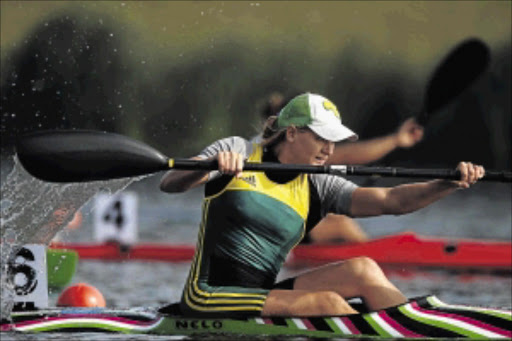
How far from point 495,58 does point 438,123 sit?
2861mm

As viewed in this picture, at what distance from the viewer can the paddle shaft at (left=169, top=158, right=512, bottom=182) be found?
5.71 meters

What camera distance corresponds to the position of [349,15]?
144ft

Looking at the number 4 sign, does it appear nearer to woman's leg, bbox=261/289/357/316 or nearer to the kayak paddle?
the kayak paddle

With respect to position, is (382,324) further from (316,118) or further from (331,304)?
(316,118)

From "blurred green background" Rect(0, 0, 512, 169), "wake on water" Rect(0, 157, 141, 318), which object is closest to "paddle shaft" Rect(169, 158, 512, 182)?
"wake on water" Rect(0, 157, 141, 318)

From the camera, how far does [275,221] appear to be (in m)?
5.85

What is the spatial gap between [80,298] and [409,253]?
23.0 feet

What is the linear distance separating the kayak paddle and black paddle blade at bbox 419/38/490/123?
3.59 metres

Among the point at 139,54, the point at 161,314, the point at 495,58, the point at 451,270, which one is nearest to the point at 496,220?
the point at 495,58

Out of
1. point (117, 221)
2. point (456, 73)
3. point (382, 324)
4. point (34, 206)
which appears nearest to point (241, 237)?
point (382, 324)

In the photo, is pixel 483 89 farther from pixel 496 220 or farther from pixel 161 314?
pixel 161 314

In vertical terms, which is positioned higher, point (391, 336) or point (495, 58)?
point (495, 58)

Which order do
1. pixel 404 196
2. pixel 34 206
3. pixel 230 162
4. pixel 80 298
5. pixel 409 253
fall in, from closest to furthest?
pixel 230 162, pixel 404 196, pixel 34 206, pixel 80 298, pixel 409 253

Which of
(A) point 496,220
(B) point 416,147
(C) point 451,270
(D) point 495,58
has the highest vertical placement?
(D) point 495,58
